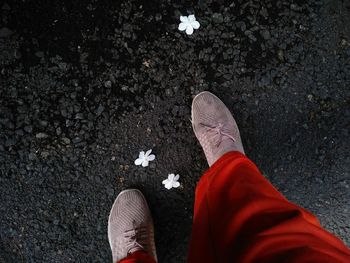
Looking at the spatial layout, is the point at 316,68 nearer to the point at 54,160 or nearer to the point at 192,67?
the point at 192,67

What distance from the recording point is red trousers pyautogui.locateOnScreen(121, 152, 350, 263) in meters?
1.39

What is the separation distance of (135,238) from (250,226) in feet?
2.63

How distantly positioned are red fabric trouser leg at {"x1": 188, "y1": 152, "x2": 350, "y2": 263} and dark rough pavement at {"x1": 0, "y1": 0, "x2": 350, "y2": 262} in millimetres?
418

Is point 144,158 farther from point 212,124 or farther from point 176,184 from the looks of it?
point 212,124

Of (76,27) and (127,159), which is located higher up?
(76,27)

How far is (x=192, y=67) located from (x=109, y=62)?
0.43m

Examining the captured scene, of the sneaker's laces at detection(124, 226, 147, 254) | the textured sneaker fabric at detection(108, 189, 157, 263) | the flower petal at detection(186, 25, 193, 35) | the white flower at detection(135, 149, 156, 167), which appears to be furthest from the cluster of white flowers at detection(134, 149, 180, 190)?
the flower petal at detection(186, 25, 193, 35)

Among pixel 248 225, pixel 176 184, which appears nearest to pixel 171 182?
pixel 176 184

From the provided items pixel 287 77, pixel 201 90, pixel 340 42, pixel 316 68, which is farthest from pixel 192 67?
pixel 340 42

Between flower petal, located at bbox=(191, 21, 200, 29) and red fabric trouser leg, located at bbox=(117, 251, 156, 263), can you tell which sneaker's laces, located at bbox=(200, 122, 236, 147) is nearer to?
flower petal, located at bbox=(191, 21, 200, 29)

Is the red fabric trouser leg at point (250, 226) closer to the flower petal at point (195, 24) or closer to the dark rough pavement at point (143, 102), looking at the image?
the dark rough pavement at point (143, 102)

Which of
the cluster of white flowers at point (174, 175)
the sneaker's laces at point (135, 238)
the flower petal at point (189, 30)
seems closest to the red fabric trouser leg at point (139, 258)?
the sneaker's laces at point (135, 238)

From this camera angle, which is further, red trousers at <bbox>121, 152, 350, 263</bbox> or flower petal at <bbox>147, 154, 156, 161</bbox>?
flower petal at <bbox>147, 154, 156, 161</bbox>

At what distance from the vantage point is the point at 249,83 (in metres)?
2.14
